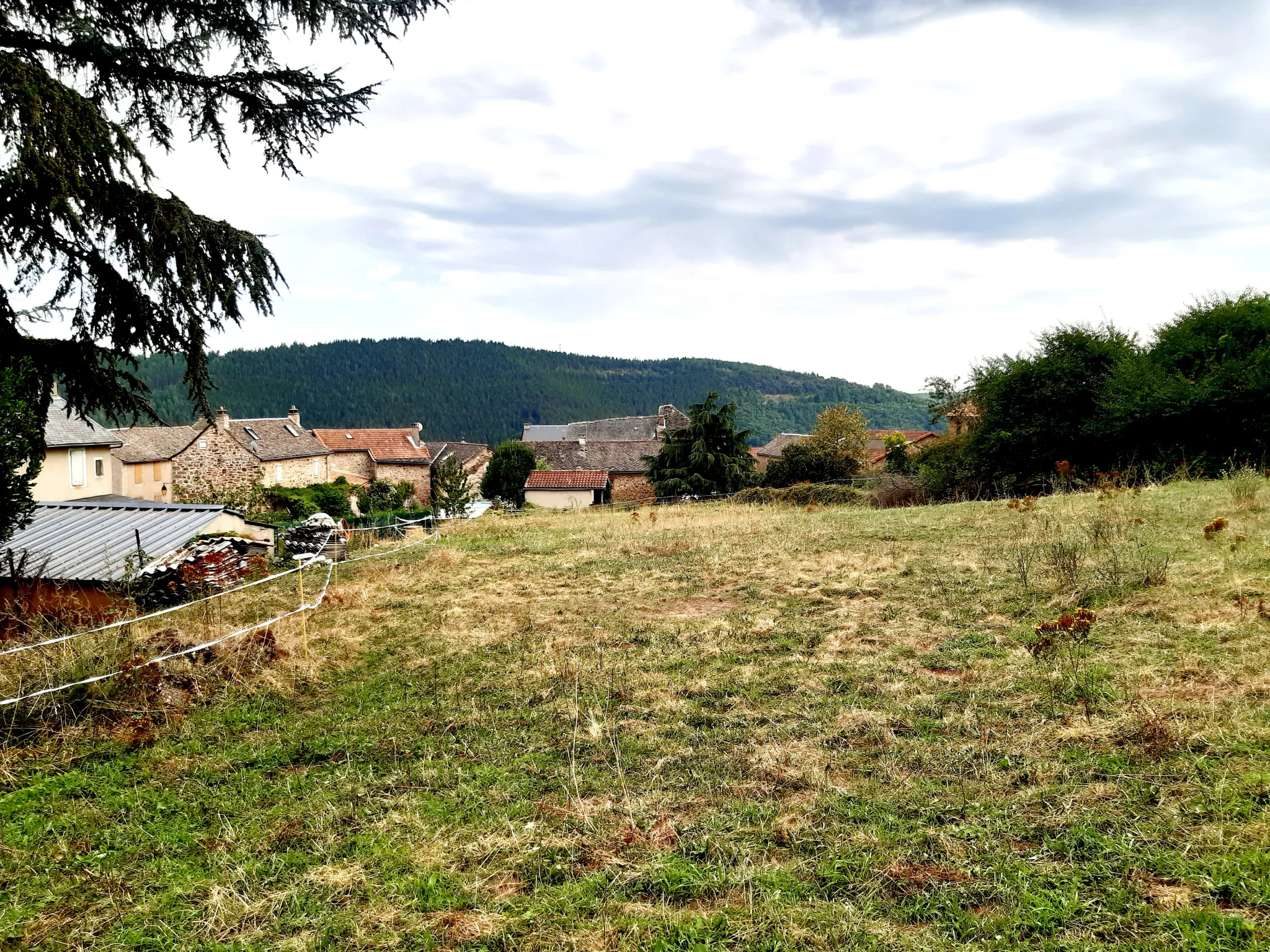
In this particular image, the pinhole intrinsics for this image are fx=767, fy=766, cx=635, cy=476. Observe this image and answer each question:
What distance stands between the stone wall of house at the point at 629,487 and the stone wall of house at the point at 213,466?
20970mm

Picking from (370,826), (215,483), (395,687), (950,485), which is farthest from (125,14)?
(215,483)

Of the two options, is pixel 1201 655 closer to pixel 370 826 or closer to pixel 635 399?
pixel 370 826

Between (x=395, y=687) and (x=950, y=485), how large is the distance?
1967 centimetres

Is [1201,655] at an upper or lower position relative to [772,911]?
upper

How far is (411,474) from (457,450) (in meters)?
22.1

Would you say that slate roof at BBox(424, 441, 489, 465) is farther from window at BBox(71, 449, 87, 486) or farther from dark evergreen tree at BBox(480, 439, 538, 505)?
window at BBox(71, 449, 87, 486)

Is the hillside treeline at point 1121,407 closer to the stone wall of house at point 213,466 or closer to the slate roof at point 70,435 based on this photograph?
the slate roof at point 70,435

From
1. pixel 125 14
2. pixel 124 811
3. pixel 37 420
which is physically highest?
pixel 125 14

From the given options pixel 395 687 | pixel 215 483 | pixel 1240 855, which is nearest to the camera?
pixel 1240 855

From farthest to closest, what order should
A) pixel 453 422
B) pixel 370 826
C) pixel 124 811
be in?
1. pixel 453 422
2. pixel 124 811
3. pixel 370 826

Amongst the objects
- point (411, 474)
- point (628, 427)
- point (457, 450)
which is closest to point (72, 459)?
point (411, 474)

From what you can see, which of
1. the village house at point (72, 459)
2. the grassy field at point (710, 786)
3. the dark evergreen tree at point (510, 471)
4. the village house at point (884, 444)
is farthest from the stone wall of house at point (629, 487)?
the grassy field at point (710, 786)

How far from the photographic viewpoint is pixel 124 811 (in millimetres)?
4422

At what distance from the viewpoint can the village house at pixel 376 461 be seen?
2347 inches
